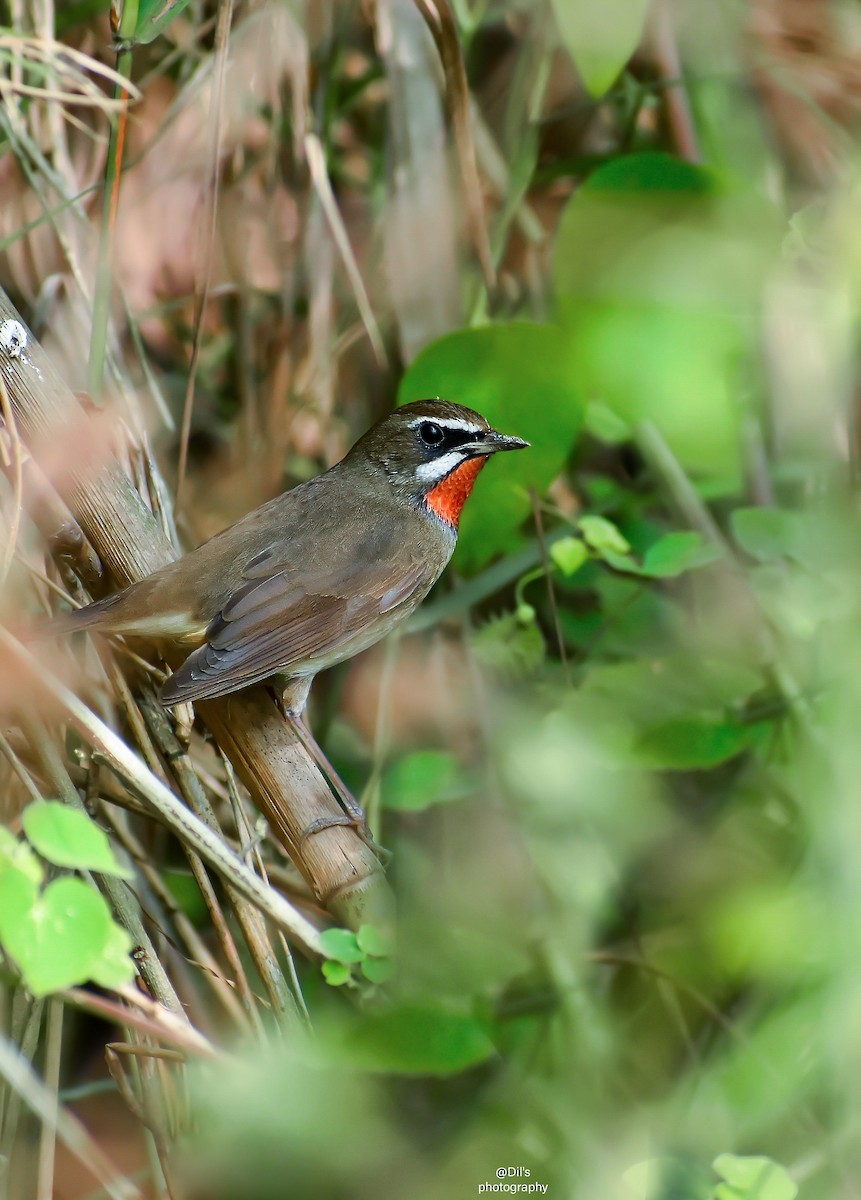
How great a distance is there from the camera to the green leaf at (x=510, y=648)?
370 centimetres

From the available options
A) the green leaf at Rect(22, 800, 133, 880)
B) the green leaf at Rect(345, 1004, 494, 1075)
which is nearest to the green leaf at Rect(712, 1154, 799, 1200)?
the green leaf at Rect(345, 1004, 494, 1075)

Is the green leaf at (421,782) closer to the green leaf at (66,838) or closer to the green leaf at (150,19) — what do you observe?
the green leaf at (66,838)

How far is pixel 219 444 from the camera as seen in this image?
4.27m

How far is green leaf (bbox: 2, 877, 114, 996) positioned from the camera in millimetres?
1461

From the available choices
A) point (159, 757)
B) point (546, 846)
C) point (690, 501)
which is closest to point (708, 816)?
point (546, 846)

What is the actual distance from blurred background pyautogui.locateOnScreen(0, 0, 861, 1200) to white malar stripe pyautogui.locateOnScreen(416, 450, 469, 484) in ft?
0.42

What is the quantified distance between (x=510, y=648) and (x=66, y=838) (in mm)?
2305

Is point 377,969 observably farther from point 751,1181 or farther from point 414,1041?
point 751,1181

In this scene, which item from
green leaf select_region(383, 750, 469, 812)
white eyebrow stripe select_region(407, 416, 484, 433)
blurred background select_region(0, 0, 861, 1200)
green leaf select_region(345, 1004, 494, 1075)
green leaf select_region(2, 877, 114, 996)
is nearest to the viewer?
green leaf select_region(2, 877, 114, 996)

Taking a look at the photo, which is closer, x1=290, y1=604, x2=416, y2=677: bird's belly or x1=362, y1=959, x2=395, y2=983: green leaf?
x1=362, y1=959, x2=395, y2=983: green leaf

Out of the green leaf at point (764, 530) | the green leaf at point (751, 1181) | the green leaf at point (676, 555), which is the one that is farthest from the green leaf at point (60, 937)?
the green leaf at point (764, 530)

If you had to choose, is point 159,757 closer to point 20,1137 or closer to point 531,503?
point 20,1137

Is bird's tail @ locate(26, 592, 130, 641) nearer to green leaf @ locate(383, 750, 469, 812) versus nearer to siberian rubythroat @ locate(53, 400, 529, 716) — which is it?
siberian rubythroat @ locate(53, 400, 529, 716)

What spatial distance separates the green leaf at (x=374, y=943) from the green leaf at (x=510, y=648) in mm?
1603
